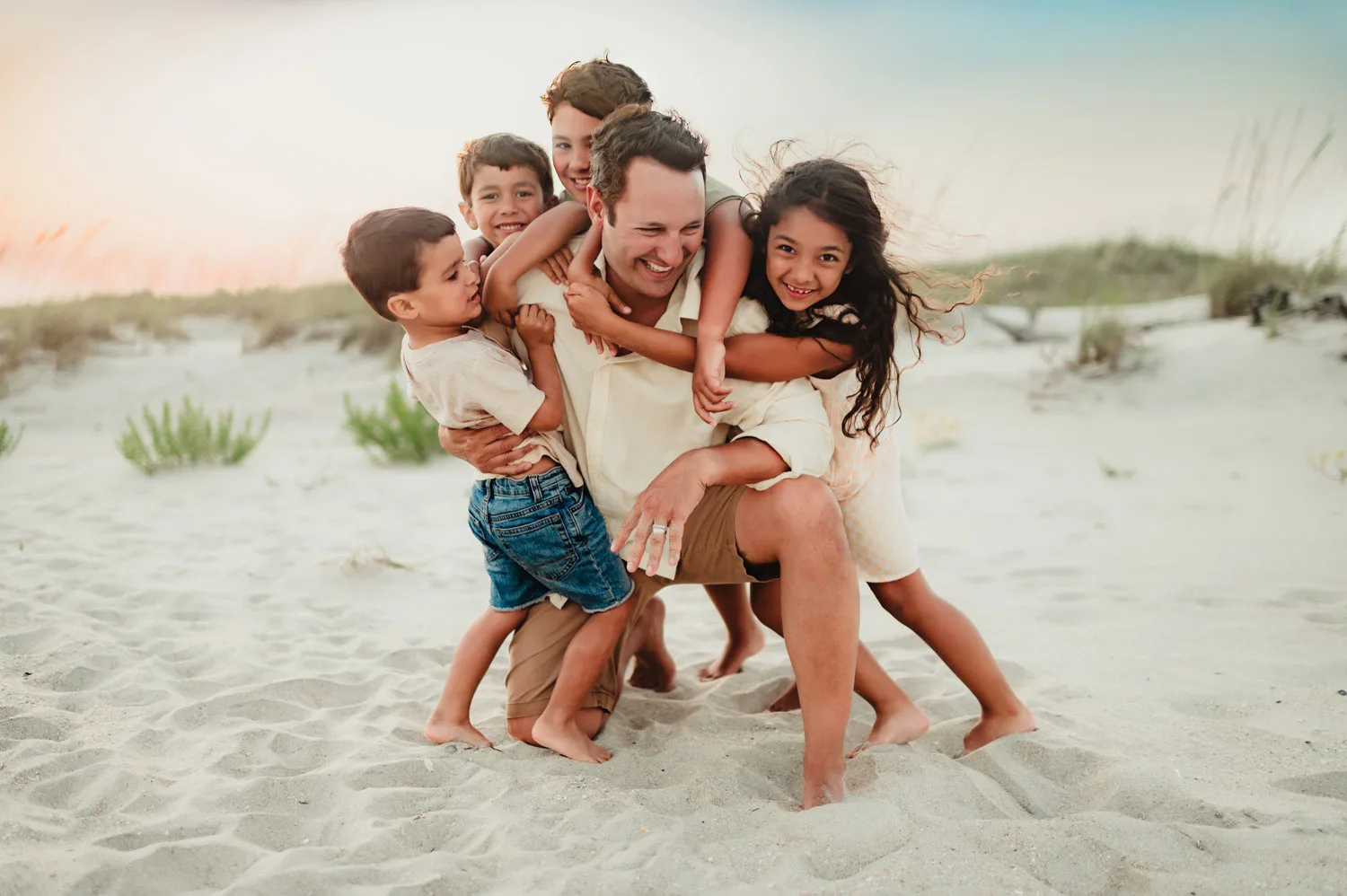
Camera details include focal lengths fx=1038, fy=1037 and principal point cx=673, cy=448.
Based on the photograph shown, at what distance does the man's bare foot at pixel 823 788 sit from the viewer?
7.68ft

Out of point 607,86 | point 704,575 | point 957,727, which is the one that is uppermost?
point 607,86

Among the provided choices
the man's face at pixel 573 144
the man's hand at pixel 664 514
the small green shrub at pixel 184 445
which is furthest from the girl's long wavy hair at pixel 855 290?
the small green shrub at pixel 184 445

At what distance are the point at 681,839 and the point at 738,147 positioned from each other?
1.80 m

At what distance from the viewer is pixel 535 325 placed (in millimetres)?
→ 2721

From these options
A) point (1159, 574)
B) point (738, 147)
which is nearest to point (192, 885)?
point (738, 147)

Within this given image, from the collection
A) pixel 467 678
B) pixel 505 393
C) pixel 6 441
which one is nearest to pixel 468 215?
pixel 505 393

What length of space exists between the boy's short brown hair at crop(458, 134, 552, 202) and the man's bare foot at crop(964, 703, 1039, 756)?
2.01 meters

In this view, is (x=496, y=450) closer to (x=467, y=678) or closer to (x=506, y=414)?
(x=506, y=414)

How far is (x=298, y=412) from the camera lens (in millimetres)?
8992

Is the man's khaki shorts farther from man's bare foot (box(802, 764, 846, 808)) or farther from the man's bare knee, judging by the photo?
man's bare foot (box(802, 764, 846, 808))

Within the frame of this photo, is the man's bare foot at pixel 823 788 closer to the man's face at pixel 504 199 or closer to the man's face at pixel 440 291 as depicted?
the man's face at pixel 440 291

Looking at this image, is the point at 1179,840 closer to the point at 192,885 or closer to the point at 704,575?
the point at 704,575

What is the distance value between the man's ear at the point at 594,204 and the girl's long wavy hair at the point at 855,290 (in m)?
0.38

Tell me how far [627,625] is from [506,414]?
2.27 feet
